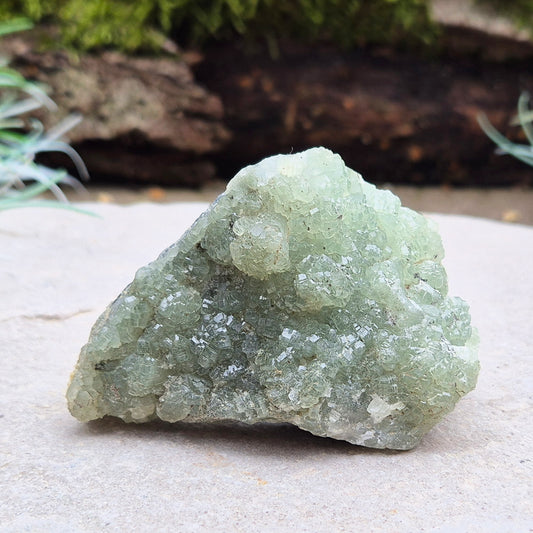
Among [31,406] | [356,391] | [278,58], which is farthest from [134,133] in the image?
[356,391]

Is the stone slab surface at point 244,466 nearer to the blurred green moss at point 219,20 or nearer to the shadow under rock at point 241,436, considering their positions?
the shadow under rock at point 241,436

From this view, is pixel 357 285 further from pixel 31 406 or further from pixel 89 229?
pixel 89 229

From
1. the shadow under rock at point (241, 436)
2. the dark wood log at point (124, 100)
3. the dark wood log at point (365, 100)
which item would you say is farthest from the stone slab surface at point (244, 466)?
the dark wood log at point (365, 100)

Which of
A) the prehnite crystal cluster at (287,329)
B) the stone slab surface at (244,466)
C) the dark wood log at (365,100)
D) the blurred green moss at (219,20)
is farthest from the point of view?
the dark wood log at (365,100)

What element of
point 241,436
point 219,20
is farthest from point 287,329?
point 219,20

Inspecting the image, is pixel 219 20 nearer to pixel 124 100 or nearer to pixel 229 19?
pixel 229 19

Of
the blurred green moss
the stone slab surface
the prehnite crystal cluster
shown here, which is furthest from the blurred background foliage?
the prehnite crystal cluster
